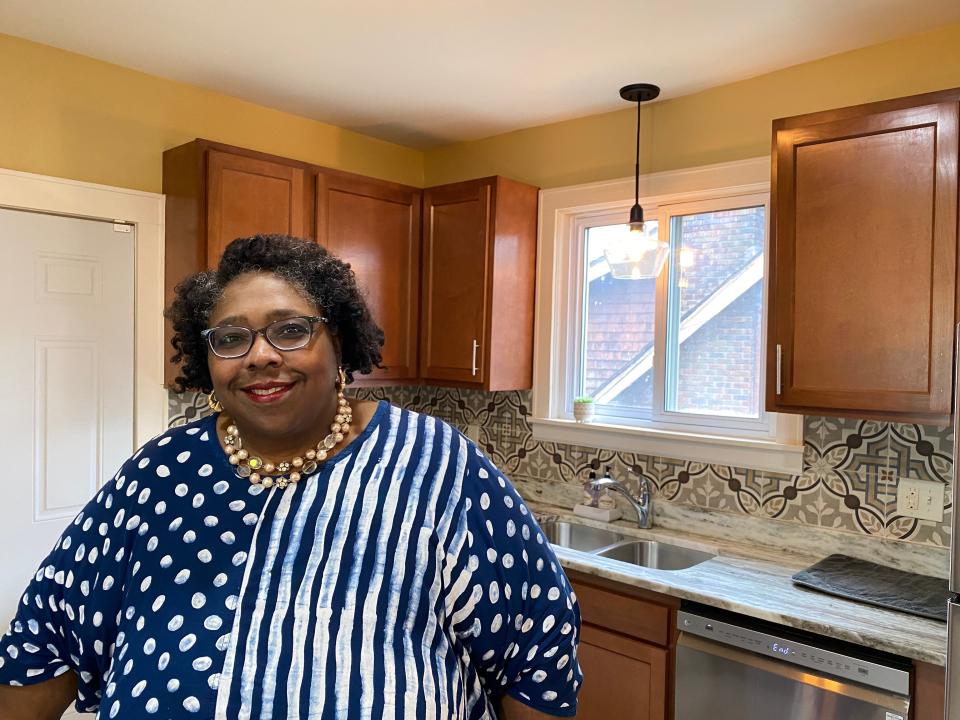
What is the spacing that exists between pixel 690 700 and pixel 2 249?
2.43 meters

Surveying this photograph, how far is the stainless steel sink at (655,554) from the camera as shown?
8.38ft

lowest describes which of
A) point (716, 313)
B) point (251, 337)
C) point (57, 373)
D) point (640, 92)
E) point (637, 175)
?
point (57, 373)

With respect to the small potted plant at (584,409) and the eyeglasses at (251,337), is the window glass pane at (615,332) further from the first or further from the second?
the eyeglasses at (251,337)

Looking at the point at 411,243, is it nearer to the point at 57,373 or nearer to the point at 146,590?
the point at 57,373

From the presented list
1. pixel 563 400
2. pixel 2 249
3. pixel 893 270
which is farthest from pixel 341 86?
pixel 893 270

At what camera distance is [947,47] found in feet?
6.90

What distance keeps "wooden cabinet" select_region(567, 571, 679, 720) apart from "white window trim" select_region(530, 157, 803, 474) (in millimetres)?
621

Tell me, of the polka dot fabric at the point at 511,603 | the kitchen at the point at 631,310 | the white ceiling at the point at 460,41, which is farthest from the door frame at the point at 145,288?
the polka dot fabric at the point at 511,603

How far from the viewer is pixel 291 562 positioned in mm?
1091

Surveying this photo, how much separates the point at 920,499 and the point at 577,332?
136 cm

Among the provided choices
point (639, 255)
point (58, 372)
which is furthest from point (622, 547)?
point (58, 372)

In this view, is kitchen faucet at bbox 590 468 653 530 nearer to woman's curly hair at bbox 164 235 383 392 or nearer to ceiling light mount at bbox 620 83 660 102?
ceiling light mount at bbox 620 83 660 102

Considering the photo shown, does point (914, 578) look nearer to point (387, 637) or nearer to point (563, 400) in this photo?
point (563, 400)

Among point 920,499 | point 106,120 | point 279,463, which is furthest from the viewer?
point 106,120
